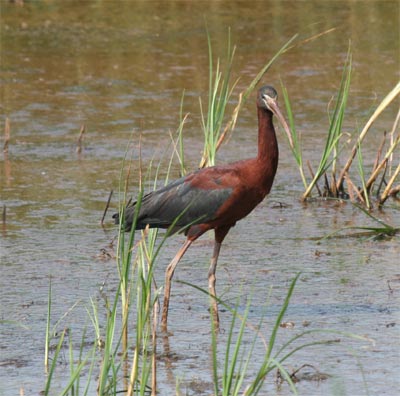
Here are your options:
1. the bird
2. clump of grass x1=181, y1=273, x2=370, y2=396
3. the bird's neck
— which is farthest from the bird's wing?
clump of grass x1=181, y1=273, x2=370, y2=396

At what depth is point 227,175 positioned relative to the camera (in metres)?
6.24

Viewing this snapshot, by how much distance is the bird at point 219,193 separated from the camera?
6.17 meters

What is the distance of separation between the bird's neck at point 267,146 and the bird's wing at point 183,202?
263 mm

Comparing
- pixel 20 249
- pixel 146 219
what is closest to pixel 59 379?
pixel 146 219

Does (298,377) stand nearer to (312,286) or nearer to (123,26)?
(312,286)

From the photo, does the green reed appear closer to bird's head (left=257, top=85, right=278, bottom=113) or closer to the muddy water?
the muddy water

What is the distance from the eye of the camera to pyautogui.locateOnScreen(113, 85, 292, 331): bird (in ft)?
20.2

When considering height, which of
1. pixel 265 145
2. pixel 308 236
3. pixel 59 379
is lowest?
pixel 59 379

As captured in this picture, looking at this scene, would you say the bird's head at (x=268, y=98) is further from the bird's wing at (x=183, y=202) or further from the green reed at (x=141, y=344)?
the green reed at (x=141, y=344)

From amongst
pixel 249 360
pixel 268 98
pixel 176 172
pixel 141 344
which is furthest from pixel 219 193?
pixel 176 172

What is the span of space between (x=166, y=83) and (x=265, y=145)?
648cm

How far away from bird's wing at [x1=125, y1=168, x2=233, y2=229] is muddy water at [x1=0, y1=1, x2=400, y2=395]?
16.7 inches

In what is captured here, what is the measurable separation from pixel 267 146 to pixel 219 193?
0.36 m

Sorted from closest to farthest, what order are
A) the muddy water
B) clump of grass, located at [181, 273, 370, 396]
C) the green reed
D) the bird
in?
clump of grass, located at [181, 273, 370, 396] → the green reed → the muddy water → the bird
